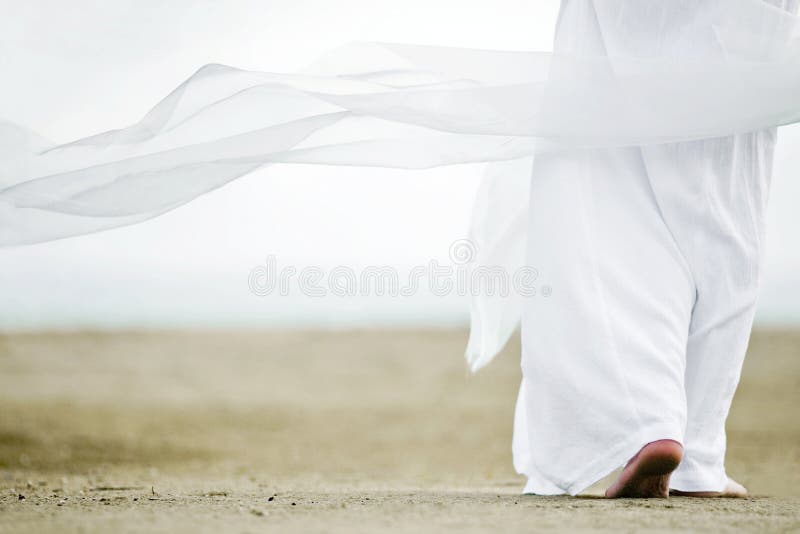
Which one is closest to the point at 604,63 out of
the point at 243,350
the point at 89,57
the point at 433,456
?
the point at 89,57

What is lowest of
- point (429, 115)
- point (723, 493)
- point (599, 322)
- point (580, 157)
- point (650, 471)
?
point (723, 493)

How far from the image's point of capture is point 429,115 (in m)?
2.58

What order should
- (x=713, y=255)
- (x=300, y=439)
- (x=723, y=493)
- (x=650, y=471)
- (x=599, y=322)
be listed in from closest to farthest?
(x=650, y=471), (x=599, y=322), (x=713, y=255), (x=723, y=493), (x=300, y=439)

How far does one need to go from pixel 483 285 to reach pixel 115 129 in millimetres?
1341

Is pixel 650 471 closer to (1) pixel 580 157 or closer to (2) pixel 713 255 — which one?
(2) pixel 713 255

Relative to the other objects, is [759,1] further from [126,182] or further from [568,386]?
[126,182]

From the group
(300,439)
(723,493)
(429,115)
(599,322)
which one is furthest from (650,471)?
(300,439)

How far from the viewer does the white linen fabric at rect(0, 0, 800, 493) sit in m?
2.43

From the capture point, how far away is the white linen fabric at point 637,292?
236 centimetres

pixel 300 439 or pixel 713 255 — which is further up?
pixel 713 255

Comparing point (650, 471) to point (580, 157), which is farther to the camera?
point (580, 157)

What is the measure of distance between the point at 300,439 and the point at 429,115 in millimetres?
4421

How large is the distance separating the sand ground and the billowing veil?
0.89m

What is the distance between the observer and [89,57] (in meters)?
3.59
